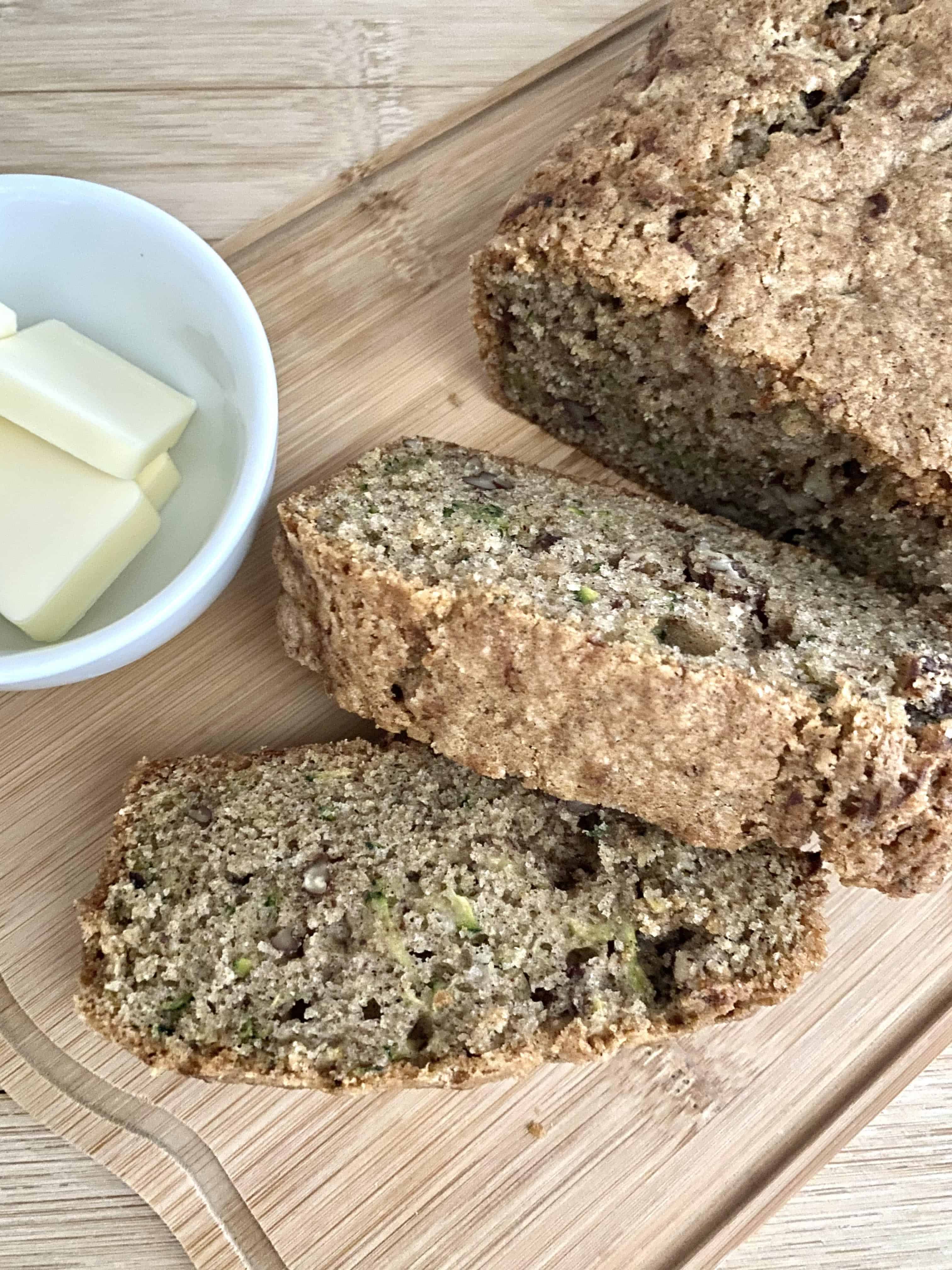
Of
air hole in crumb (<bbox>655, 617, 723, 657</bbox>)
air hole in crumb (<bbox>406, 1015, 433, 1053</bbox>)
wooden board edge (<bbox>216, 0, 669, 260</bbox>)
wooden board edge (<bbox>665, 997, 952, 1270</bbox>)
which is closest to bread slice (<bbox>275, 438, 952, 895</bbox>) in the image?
air hole in crumb (<bbox>655, 617, 723, 657</bbox>)

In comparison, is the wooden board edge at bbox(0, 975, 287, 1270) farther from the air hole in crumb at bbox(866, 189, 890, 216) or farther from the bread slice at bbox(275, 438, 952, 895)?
the air hole in crumb at bbox(866, 189, 890, 216)

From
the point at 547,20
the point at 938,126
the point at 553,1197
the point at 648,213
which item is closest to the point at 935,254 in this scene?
the point at 938,126

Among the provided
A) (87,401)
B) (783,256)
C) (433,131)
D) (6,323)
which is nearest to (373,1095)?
(87,401)

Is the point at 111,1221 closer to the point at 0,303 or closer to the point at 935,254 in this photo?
the point at 0,303

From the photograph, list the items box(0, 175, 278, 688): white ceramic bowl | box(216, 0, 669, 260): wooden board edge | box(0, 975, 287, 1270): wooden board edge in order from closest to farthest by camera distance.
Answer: box(0, 175, 278, 688): white ceramic bowl
box(0, 975, 287, 1270): wooden board edge
box(216, 0, 669, 260): wooden board edge

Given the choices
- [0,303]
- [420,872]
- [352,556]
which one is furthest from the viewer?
[0,303]

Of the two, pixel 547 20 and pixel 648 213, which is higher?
pixel 547 20

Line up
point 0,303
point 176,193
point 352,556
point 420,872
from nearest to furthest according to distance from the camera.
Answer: point 352,556 → point 420,872 → point 0,303 → point 176,193
